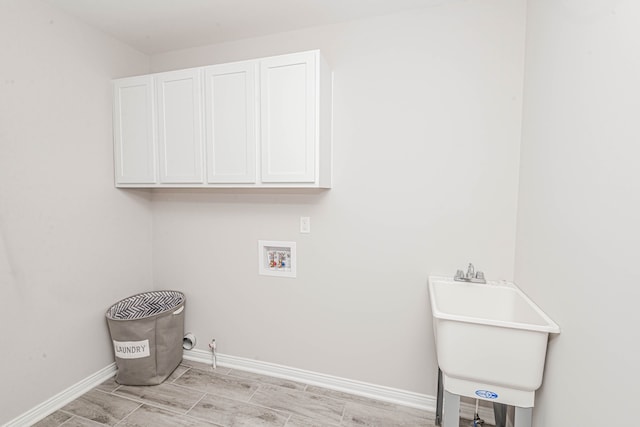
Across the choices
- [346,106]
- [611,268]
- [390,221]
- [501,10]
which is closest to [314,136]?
[346,106]

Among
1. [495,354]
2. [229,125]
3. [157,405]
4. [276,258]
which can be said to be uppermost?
[229,125]

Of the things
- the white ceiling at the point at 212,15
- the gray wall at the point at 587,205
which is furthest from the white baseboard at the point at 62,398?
the gray wall at the point at 587,205

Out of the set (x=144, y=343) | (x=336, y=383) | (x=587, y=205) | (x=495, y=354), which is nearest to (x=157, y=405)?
(x=144, y=343)

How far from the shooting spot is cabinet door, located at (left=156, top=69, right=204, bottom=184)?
77.8 inches

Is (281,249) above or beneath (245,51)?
beneath

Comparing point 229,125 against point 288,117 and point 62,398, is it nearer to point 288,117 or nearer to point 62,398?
point 288,117

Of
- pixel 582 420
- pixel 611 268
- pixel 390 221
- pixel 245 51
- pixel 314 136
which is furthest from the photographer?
pixel 245 51

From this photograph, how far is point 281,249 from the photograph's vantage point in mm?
2195

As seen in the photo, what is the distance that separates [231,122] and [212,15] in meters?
0.71

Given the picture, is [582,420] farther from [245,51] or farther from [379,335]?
[245,51]

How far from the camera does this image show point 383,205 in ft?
6.34

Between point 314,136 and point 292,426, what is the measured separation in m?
1.78

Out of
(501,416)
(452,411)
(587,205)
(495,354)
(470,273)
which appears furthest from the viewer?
(470,273)

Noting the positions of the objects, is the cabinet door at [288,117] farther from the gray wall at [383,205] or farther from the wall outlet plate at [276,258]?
the wall outlet plate at [276,258]
